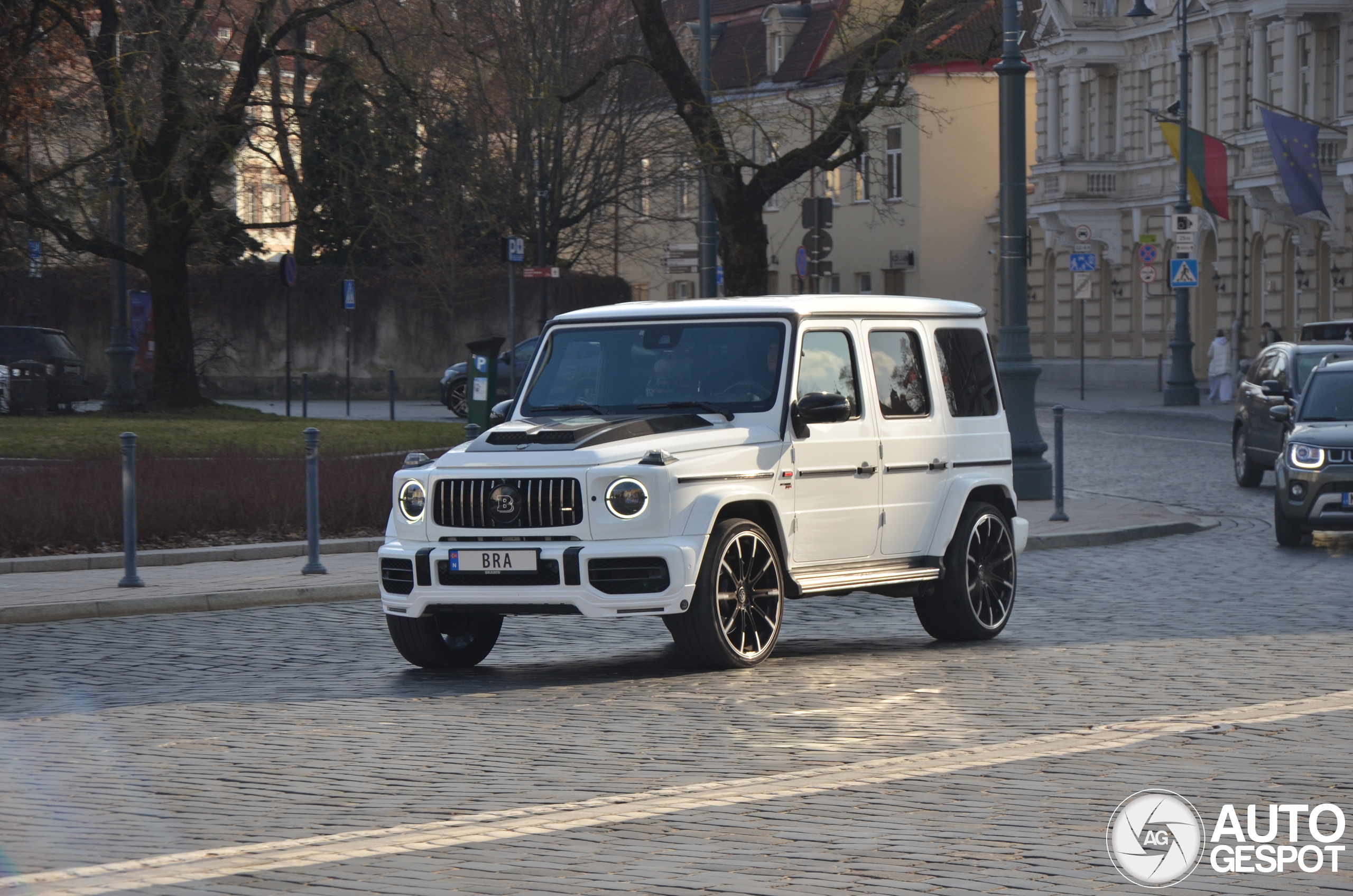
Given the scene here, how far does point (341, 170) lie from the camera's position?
28.6m

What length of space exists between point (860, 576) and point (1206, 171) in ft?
120

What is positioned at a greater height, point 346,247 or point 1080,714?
point 346,247

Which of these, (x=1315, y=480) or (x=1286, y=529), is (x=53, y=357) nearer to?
(x=1286, y=529)

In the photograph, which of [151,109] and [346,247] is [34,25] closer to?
[151,109]

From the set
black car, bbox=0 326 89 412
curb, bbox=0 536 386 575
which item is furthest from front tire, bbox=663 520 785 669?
black car, bbox=0 326 89 412

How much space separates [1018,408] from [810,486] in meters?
10.9

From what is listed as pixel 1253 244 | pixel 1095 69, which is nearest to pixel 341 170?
pixel 1253 244

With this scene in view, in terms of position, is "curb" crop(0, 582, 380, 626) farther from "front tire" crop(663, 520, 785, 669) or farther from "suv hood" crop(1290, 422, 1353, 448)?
"suv hood" crop(1290, 422, 1353, 448)

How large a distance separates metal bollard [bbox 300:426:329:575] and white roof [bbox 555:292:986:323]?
412 centimetres

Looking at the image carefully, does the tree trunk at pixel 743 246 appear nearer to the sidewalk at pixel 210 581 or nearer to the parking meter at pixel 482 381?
the parking meter at pixel 482 381

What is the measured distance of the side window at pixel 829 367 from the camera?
1054cm

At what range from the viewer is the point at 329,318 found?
163 feet

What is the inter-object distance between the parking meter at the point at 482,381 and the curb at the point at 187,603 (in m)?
6.54

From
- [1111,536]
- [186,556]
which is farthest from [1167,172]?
[186,556]
